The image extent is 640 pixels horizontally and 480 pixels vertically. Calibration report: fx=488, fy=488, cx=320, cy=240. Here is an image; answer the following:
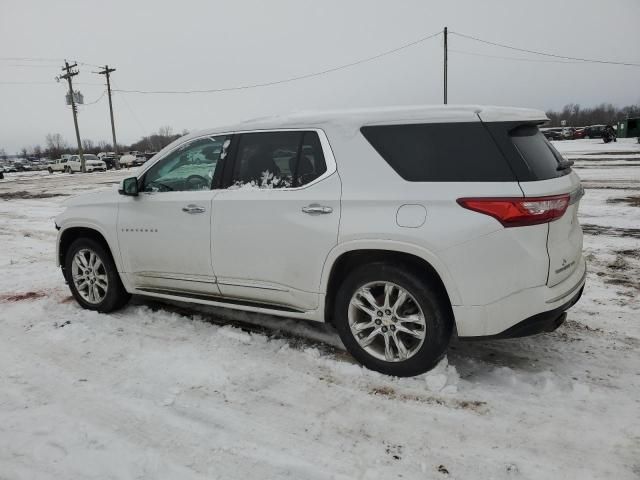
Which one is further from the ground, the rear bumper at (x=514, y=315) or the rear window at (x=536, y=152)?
the rear window at (x=536, y=152)

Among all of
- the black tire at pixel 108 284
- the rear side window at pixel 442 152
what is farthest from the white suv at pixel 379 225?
the black tire at pixel 108 284

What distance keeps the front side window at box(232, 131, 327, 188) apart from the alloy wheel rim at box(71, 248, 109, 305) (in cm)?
191

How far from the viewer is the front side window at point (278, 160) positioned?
3.71 m

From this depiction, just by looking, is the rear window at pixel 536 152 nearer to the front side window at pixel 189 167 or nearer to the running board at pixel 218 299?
the running board at pixel 218 299

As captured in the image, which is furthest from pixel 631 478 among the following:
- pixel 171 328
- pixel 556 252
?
pixel 171 328

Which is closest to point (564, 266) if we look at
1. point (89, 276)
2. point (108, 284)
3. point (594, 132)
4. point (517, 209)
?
point (517, 209)

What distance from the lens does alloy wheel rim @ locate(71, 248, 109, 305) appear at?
195 inches

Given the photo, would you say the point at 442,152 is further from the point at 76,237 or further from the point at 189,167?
the point at 76,237

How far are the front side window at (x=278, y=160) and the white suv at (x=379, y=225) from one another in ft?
0.03

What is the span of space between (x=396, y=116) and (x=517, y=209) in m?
1.07

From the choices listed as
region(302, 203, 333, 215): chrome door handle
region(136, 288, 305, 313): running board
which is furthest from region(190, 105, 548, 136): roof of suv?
region(136, 288, 305, 313): running board

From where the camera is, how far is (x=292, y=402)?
324 centimetres

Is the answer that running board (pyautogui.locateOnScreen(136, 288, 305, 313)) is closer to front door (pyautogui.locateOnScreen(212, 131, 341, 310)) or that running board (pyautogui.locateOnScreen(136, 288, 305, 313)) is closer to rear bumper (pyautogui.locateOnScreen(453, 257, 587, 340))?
front door (pyautogui.locateOnScreen(212, 131, 341, 310))

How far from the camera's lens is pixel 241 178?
4055mm
